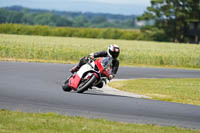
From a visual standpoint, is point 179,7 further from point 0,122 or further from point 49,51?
point 0,122

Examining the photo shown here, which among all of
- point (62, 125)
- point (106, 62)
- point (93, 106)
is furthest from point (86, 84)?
point (62, 125)

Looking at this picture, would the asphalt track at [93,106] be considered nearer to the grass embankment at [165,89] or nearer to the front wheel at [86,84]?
the front wheel at [86,84]

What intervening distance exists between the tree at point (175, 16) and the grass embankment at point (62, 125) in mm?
87390

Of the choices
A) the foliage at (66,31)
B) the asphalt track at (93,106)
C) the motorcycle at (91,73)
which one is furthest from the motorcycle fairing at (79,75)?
the foliage at (66,31)

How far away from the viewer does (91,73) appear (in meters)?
15.7

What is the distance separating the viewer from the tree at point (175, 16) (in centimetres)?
9844

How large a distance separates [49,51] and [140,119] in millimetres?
24285

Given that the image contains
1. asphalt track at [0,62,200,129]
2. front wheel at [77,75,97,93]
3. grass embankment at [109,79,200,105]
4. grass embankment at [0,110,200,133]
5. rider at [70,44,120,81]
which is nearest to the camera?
grass embankment at [0,110,200,133]

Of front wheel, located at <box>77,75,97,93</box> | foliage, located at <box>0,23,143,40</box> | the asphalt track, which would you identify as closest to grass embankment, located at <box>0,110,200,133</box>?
the asphalt track

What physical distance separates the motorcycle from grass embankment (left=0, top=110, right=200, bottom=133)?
4201mm

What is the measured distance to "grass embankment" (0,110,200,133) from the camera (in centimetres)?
975

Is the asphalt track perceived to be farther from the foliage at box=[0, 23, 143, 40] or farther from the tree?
the tree

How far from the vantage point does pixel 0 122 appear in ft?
33.1

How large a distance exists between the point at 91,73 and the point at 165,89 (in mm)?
4792
